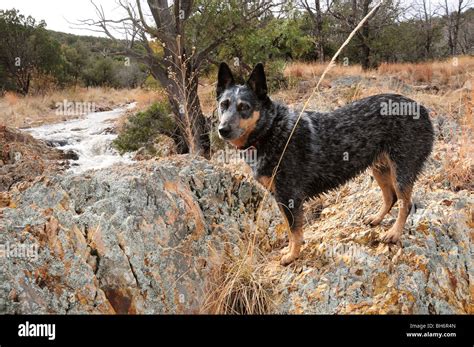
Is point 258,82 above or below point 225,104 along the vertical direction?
above

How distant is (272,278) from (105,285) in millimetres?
1434

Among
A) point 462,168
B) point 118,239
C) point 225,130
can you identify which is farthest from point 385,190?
point 118,239

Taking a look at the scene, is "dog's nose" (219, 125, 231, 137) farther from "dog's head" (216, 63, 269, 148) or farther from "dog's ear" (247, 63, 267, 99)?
"dog's ear" (247, 63, 267, 99)

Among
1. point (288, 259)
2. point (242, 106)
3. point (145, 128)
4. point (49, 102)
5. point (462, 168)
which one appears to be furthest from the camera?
point (49, 102)

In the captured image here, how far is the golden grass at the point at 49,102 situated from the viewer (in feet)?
43.0

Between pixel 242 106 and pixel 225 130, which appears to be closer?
pixel 225 130

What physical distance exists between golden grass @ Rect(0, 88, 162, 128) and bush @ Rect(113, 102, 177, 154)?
178cm

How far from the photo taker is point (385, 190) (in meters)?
3.93

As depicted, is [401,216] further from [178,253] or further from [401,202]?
[178,253]

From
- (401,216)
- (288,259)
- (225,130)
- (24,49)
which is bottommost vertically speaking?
(288,259)

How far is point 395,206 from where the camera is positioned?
4.32m

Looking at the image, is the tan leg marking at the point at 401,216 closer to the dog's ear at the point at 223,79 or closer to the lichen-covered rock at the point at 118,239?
the lichen-covered rock at the point at 118,239

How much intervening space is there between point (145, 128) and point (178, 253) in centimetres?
601

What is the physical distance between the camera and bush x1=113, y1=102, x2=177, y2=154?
892 centimetres
